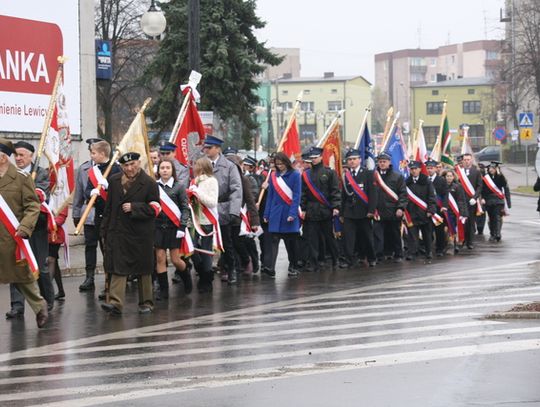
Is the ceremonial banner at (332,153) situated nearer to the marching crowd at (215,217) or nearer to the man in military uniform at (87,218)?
the marching crowd at (215,217)

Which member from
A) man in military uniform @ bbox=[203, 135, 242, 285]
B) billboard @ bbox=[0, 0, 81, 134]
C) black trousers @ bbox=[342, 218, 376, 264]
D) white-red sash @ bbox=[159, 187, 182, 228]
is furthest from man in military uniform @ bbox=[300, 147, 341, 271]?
billboard @ bbox=[0, 0, 81, 134]

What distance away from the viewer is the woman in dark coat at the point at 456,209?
22.3 meters

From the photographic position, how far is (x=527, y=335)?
36.2ft

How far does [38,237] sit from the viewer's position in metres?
13.3

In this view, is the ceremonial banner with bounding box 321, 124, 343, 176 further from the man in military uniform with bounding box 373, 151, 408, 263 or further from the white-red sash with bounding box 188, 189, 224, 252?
the white-red sash with bounding box 188, 189, 224, 252

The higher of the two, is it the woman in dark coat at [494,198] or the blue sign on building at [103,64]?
the blue sign on building at [103,64]

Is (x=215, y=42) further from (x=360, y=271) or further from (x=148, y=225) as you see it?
(x=148, y=225)

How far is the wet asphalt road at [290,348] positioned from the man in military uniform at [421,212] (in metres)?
4.22

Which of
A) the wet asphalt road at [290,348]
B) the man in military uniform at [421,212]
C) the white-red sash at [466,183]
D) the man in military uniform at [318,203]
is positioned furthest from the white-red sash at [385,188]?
the white-red sash at [466,183]

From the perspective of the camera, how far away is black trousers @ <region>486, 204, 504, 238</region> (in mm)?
25058

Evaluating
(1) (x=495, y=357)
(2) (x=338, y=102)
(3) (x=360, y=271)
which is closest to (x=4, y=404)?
(1) (x=495, y=357)

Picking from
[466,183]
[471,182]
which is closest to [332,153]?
[466,183]

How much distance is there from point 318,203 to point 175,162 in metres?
3.50

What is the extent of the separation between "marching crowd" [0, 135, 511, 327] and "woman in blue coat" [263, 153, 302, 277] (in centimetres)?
1
